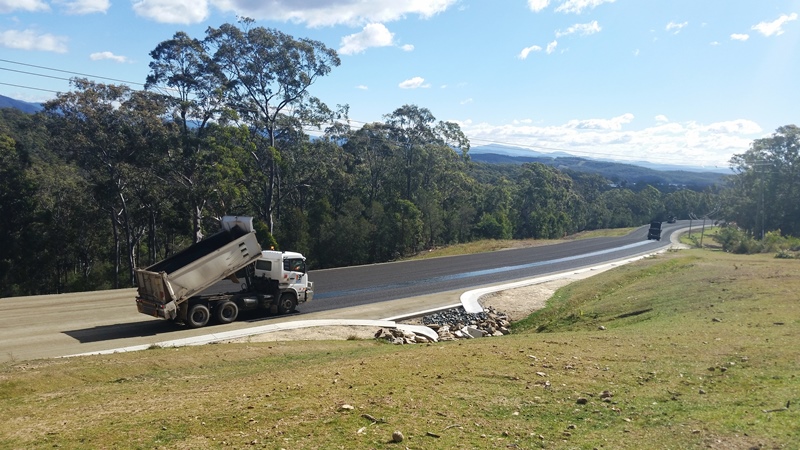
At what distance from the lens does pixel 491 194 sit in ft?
251

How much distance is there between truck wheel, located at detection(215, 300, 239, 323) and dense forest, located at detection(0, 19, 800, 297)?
56.0 ft

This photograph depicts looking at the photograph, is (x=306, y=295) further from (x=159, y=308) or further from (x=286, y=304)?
(x=159, y=308)

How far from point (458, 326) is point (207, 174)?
22.8m

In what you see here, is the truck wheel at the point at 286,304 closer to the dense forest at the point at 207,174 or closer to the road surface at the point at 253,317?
the road surface at the point at 253,317

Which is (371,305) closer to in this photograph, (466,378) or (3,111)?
(466,378)

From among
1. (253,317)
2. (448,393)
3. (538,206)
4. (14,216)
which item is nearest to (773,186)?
(538,206)

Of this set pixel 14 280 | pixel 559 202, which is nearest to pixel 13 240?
pixel 14 280

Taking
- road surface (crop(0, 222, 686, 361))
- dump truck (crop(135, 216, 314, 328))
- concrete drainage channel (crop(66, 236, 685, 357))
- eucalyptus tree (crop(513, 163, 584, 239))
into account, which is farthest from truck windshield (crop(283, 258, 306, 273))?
eucalyptus tree (crop(513, 163, 584, 239))

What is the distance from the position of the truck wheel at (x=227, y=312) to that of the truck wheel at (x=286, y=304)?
6.42 ft

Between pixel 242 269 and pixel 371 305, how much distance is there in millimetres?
6154

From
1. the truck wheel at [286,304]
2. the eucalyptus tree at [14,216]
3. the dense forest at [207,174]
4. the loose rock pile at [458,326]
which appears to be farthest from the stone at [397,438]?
the eucalyptus tree at [14,216]

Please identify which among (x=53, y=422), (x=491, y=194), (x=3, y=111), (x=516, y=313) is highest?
(x=3, y=111)

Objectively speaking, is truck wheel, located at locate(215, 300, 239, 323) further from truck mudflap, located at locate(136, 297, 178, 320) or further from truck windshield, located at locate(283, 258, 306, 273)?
truck windshield, located at locate(283, 258, 306, 273)

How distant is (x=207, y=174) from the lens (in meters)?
35.8
